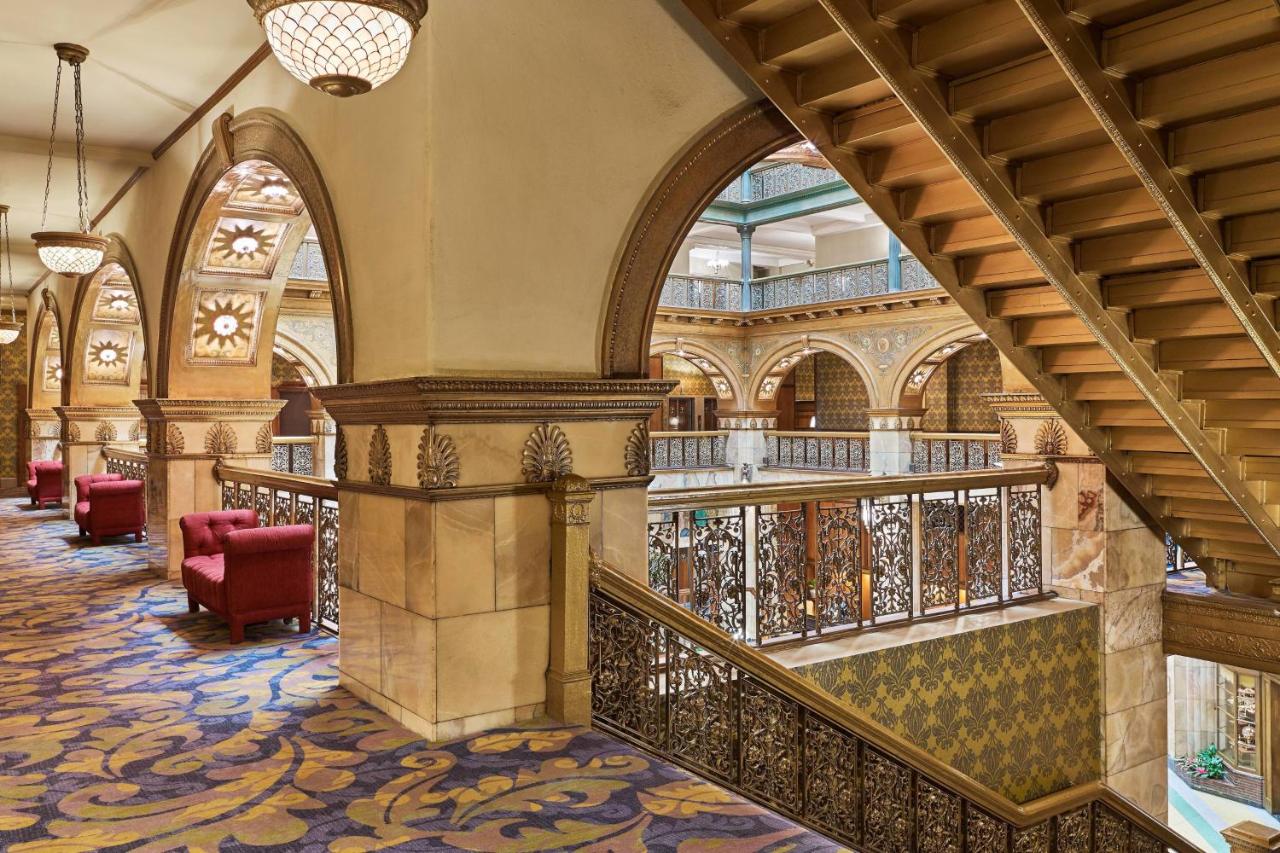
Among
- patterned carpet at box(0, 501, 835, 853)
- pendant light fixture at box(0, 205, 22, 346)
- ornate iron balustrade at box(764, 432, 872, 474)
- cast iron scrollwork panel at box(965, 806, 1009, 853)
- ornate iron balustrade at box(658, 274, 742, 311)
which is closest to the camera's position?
patterned carpet at box(0, 501, 835, 853)

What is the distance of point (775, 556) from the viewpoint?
17.9 feet

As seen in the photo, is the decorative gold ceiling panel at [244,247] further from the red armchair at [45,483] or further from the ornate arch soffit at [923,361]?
the ornate arch soffit at [923,361]

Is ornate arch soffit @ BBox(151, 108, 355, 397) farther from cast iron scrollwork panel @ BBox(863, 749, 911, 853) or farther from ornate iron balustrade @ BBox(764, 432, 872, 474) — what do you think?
ornate iron balustrade @ BBox(764, 432, 872, 474)

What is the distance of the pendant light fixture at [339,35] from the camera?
257 cm

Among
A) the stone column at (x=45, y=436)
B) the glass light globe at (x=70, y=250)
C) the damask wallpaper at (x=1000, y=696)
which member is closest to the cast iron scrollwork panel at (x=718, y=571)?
the damask wallpaper at (x=1000, y=696)

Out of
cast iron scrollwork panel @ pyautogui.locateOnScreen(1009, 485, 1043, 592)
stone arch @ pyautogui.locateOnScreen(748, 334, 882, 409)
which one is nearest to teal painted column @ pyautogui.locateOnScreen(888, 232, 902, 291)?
stone arch @ pyautogui.locateOnScreen(748, 334, 882, 409)

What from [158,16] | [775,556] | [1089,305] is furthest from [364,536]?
[1089,305]

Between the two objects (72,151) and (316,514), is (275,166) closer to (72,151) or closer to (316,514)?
(316,514)

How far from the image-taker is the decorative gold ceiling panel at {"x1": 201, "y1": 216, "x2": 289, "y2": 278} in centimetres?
709

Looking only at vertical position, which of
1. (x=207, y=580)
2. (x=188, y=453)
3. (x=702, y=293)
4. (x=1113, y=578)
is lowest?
(x=1113, y=578)

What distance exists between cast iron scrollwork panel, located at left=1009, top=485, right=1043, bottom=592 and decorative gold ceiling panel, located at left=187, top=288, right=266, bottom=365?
20.5 feet

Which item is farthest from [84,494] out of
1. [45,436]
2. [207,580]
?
[45,436]

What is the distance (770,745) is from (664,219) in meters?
2.51

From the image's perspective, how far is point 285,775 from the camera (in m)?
3.46
